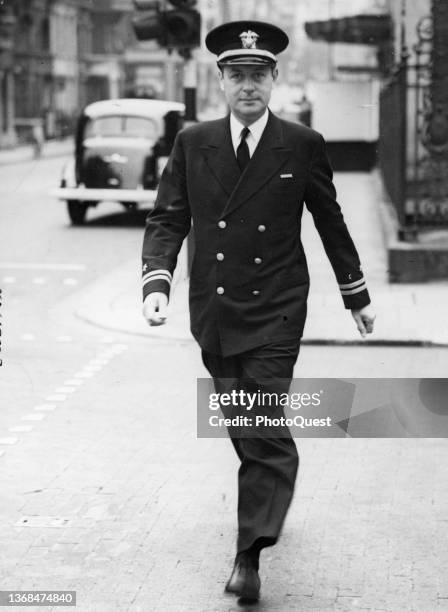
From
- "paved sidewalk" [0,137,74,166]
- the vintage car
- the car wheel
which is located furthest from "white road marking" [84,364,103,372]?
"paved sidewalk" [0,137,74,166]

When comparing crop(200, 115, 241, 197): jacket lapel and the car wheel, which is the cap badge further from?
the car wheel

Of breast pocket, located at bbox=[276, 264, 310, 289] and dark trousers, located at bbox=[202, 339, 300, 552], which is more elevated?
breast pocket, located at bbox=[276, 264, 310, 289]

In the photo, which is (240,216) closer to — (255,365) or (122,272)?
(255,365)

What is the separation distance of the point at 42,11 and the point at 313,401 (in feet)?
178

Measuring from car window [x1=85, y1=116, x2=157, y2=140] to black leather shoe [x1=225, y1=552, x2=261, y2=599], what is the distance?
16.3 meters

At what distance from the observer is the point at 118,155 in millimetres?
20250

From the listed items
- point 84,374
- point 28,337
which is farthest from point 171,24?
point 84,374

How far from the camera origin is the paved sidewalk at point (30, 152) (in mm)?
38828

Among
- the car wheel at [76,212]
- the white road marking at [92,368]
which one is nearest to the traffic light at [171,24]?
the white road marking at [92,368]

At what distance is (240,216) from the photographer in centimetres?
462

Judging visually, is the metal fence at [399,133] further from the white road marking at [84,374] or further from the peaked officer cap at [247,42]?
the peaked officer cap at [247,42]

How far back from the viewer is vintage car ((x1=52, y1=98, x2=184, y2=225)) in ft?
64.4

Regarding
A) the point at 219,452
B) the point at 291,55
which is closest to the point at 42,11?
the point at 291,55

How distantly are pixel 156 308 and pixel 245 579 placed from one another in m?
1.03
